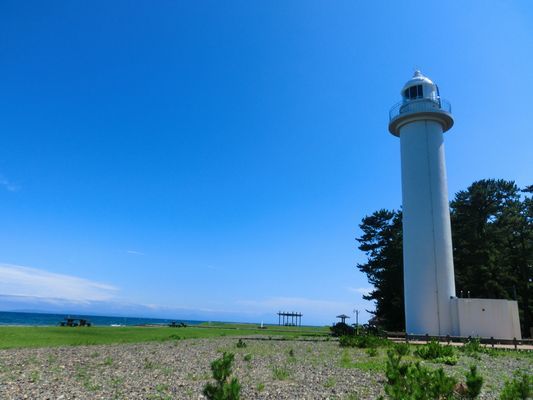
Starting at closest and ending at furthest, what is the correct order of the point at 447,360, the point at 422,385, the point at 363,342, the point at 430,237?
1. the point at 422,385
2. the point at 447,360
3. the point at 363,342
4. the point at 430,237

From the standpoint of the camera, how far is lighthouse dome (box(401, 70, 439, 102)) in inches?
1170

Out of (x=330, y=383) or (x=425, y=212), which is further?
(x=425, y=212)

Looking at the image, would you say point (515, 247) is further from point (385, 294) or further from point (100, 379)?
point (100, 379)

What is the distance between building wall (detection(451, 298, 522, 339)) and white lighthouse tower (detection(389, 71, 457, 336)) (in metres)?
0.66

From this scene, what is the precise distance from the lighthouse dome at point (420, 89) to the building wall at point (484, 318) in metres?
14.9

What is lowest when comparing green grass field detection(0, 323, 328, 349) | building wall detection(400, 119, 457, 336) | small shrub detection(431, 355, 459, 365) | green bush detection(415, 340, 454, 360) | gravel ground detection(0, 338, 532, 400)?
green grass field detection(0, 323, 328, 349)

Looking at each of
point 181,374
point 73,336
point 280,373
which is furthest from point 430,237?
point 73,336

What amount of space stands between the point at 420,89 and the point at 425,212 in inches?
377

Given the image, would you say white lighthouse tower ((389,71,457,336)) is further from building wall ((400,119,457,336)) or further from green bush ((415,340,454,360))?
green bush ((415,340,454,360))

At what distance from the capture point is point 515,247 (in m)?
39.7

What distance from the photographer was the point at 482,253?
1420 inches

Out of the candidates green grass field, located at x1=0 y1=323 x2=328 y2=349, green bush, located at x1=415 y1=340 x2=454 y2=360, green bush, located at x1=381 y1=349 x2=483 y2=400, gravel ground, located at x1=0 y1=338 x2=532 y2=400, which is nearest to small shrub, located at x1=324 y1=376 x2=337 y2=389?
gravel ground, located at x1=0 y1=338 x2=532 y2=400

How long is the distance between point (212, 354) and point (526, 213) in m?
36.9

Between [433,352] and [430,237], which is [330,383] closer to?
[433,352]
